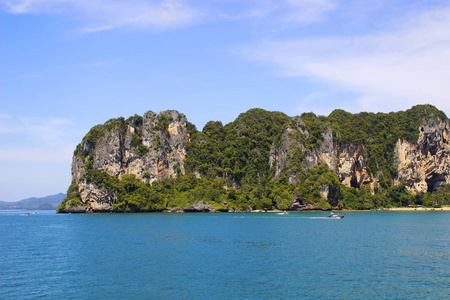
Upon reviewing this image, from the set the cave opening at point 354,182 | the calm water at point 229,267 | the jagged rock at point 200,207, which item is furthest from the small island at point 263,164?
the calm water at point 229,267

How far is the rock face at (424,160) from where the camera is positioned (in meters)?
161

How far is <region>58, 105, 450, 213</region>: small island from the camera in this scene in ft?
442

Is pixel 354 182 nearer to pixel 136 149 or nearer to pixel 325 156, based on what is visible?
pixel 325 156

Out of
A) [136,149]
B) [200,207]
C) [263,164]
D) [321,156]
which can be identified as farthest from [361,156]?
[136,149]

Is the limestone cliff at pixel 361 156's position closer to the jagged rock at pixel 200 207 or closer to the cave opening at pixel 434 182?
the cave opening at pixel 434 182

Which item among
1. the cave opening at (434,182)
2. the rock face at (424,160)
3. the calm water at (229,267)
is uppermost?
the rock face at (424,160)

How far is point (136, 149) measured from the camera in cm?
15225

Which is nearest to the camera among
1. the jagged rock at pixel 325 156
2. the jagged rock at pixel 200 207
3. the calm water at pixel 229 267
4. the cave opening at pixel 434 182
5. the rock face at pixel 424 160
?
the calm water at pixel 229 267

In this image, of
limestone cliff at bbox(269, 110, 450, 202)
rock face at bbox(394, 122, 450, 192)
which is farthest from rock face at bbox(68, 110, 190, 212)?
rock face at bbox(394, 122, 450, 192)

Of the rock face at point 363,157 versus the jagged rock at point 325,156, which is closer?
the jagged rock at point 325,156

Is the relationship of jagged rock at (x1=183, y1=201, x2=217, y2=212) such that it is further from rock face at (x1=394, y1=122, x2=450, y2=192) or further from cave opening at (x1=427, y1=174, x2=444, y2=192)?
cave opening at (x1=427, y1=174, x2=444, y2=192)

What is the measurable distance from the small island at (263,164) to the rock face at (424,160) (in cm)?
41

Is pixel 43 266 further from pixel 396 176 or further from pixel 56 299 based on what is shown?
pixel 396 176

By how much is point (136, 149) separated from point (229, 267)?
123 metres
